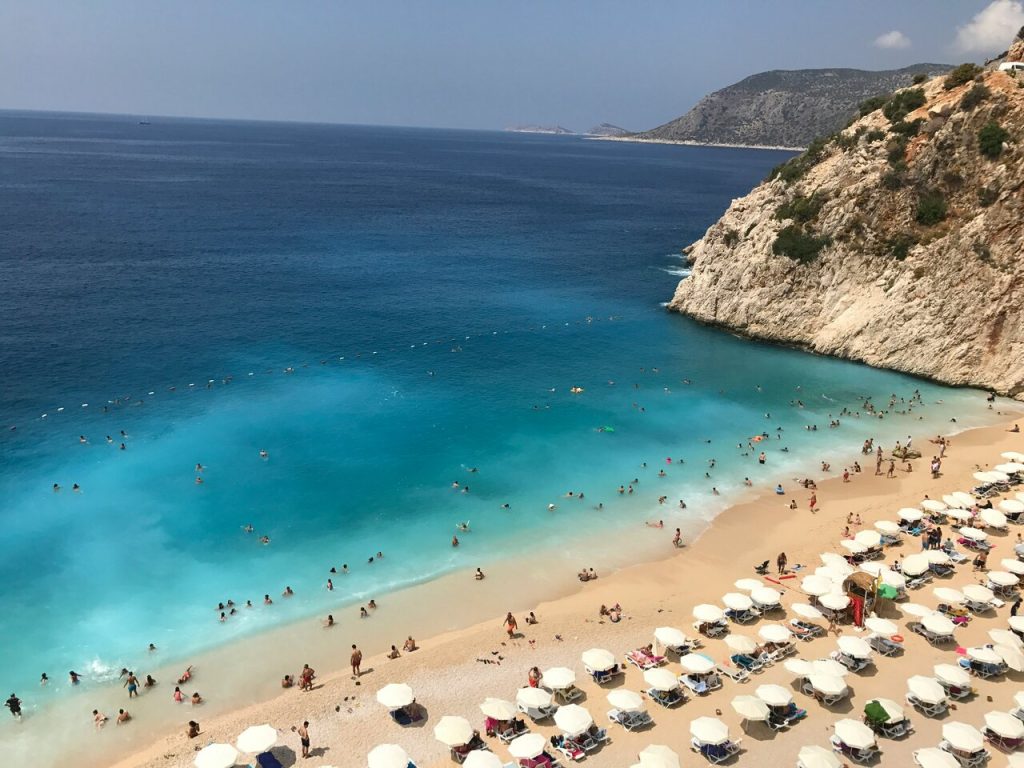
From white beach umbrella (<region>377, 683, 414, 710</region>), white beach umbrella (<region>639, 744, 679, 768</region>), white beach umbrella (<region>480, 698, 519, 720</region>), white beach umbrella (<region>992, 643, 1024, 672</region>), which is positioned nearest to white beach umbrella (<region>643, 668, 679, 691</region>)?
white beach umbrella (<region>639, 744, 679, 768</region>)

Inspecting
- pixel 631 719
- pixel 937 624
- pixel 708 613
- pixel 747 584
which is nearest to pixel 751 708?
pixel 631 719

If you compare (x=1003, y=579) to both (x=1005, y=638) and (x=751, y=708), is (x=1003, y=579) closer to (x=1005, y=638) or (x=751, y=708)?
(x=1005, y=638)

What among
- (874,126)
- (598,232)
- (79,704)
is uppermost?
(874,126)

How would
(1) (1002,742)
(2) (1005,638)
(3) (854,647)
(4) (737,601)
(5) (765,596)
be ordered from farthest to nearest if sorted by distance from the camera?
(5) (765,596)
(4) (737,601)
(2) (1005,638)
(3) (854,647)
(1) (1002,742)

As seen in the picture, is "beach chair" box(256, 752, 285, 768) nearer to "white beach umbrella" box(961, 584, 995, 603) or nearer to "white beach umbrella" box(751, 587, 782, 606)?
"white beach umbrella" box(751, 587, 782, 606)

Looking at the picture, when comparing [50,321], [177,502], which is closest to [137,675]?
[177,502]

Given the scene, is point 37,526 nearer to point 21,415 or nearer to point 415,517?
point 21,415
